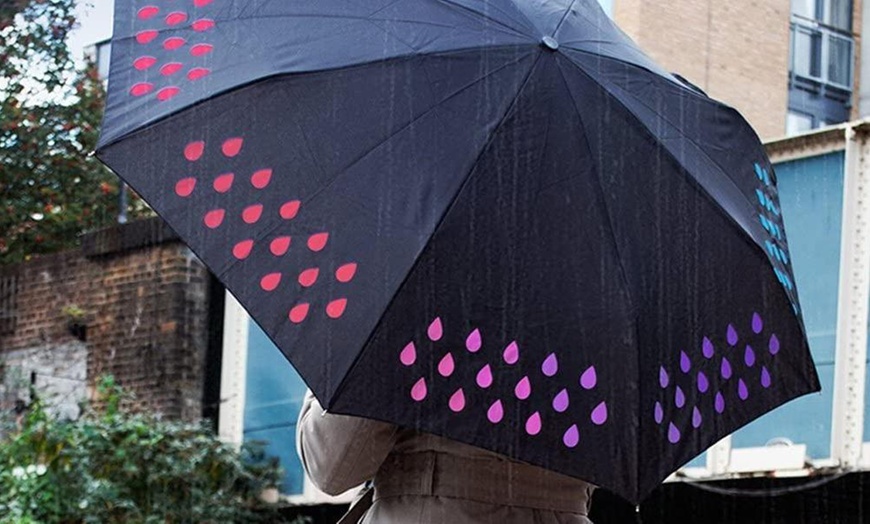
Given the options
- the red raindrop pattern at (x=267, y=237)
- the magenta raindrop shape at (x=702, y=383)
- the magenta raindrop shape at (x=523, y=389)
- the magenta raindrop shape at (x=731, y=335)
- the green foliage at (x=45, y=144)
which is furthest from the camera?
the green foliage at (x=45, y=144)

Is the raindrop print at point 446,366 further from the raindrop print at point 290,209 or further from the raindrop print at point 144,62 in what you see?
the raindrop print at point 144,62

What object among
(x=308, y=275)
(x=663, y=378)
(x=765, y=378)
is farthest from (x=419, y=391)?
(x=765, y=378)

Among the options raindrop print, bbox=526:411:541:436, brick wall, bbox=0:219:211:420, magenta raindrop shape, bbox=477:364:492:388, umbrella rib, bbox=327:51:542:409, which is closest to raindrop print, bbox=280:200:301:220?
umbrella rib, bbox=327:51:542:409

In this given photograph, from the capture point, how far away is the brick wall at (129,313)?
13.7 metres

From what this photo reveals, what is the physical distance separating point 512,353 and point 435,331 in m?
0.17

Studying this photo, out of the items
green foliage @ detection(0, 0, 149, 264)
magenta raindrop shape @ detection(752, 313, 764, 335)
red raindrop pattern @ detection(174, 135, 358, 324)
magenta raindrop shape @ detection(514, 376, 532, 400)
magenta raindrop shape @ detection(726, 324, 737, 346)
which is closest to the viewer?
red raindrop pattern @ detection(174, 135, 358, 324)

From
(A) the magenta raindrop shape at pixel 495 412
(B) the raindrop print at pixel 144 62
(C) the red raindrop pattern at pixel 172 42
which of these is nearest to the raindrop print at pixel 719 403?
(A) the magenta raindrop shape at pixel 495 412

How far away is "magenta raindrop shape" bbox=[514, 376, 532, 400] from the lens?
10.5 feet

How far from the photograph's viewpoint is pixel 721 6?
19.9 m

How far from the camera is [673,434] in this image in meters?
3.44

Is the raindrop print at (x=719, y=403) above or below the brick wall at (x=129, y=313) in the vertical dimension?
below

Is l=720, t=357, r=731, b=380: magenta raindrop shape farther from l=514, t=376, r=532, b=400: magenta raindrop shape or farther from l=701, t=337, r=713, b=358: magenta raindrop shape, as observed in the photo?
l=514, t=376, r=532, b=400: magenta raindrop shape

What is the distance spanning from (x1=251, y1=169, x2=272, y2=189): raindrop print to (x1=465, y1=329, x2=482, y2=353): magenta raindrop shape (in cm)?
48

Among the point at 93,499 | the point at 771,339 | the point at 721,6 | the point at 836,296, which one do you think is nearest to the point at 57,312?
the point at 93,499
